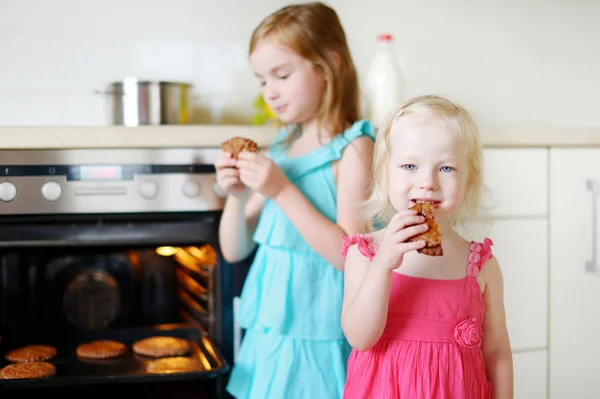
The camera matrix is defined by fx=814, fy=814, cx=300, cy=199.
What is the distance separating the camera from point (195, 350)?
5.22ft

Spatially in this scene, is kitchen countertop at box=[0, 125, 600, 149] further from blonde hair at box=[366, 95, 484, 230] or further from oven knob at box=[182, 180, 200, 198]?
blonde hair at box=[366, 95, 484, 230]

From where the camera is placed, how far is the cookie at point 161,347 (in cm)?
155

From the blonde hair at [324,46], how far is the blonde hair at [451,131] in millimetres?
226

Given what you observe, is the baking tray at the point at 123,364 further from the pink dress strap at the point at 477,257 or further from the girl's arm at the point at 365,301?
the pink dress strap at the point at 477,257

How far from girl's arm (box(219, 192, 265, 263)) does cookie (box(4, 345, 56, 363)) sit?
0.38m

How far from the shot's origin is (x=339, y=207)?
143cm

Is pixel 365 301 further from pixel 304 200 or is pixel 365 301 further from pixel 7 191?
pixel 7 191

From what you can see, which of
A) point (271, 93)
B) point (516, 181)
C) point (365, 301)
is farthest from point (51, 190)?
point (516, 181)

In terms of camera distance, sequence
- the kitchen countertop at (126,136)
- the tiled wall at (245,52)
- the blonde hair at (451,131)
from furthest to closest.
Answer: the tiled wall at (245,52)
the kitchen countertop at (126,136)
the blonde hair at (451,131)

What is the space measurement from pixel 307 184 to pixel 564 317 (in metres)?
0.73

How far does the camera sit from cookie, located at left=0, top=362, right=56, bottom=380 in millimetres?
1409

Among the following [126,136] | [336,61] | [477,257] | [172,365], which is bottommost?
[172,365]

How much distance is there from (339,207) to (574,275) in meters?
0.69

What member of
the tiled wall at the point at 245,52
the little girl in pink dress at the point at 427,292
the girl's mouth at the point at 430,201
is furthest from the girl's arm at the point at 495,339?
the tiled wall at the point at 245,52
